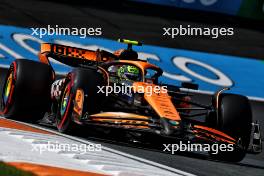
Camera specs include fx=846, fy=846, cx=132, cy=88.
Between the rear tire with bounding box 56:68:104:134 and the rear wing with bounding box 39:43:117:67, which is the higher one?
the rear wing with bounding box 39:43:117:67

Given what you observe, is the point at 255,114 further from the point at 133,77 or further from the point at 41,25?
the point at 41,25

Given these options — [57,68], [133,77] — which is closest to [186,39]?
[57,68]

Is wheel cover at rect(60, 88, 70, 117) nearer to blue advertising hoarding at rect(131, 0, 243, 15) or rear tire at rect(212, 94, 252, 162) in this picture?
rear tire at rect(212, 94, 252, 162)

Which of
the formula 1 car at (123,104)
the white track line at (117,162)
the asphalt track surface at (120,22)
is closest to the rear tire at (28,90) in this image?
the formula 1 car at (123,104)

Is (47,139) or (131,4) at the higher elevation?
(131,4)

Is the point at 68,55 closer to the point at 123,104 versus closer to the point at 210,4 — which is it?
the point at 123,104

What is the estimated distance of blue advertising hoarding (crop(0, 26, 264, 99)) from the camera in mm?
17297

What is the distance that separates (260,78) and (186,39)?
436cm

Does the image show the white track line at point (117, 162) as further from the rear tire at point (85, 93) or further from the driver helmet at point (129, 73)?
the driver helmet at point (129, 73)

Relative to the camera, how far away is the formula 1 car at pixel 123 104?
10164mm

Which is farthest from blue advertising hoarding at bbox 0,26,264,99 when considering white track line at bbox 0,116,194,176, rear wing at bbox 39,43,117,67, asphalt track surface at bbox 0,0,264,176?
white track line at bbox 0,116,194,176

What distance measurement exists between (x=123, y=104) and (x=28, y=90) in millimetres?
1453

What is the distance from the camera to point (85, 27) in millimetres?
21500

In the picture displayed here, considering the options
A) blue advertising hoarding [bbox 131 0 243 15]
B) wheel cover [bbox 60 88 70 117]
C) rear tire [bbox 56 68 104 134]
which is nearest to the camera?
rear tire [bbox 56 68 104 134]
